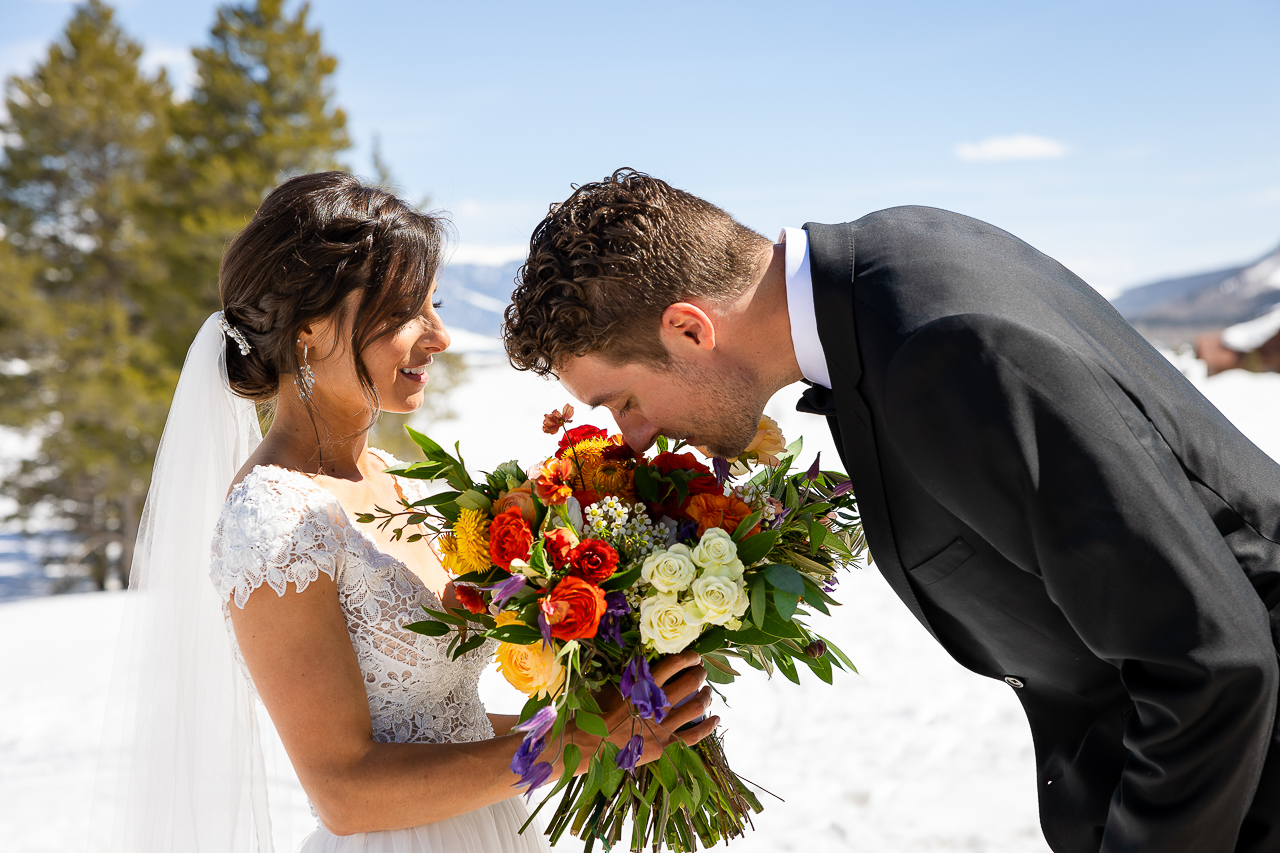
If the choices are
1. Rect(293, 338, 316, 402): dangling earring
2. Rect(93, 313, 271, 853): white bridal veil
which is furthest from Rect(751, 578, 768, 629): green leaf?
Rect(93, 313, 271, 853): white bridal veil

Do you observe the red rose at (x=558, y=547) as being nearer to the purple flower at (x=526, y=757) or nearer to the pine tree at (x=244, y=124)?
the purple flower at (x=526, y=757)

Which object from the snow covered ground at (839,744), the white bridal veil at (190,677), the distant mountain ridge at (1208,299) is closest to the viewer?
the white bridal veil at (190,677)

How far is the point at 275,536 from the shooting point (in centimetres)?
216

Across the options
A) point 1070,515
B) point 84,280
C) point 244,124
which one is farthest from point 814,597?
point 84,280

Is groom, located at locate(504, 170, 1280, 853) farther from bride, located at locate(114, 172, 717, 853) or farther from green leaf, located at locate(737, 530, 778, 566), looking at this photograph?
bride, located at locate(114, 172, 717, 853)

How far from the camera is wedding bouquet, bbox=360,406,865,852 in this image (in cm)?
186

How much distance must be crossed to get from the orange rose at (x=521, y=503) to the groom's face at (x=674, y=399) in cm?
33

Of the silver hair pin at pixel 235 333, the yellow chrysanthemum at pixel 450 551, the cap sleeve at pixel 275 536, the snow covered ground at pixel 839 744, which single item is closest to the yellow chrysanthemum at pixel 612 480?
the yellow chrysanthemum at pixel 450 551

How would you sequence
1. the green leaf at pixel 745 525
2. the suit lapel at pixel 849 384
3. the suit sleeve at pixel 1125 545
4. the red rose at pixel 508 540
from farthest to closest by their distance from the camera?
the green leaf at pixel 745 525
the red rose at pixel 508 540
the suit lapel at pixel 849 384
the suit sleeve at pixel 1125 545

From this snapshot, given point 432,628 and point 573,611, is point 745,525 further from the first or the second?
point 432,628

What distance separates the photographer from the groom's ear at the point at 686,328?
6.68 ft

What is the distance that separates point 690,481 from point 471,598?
0.59 meters

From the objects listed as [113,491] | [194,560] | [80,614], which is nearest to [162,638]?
[194,560]

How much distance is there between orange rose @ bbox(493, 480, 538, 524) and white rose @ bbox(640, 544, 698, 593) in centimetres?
30
